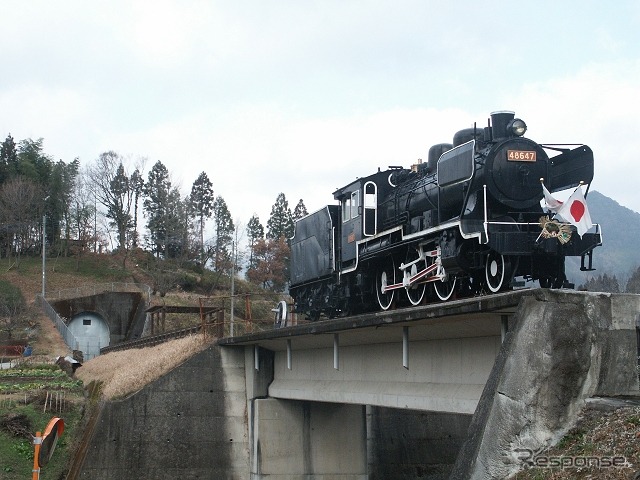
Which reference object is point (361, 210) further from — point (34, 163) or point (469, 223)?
point (34, 163)

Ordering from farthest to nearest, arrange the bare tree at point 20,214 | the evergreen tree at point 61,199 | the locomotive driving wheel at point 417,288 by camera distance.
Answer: the evergreen tree at point 61,199, the bare tree at point 20,214, the locomotive driving wheel at point 417,288

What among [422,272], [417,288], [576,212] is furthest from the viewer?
[417,288]

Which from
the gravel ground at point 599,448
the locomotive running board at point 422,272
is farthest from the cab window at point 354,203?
the gravel ground at point 599,448

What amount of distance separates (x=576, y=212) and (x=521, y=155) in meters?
1.75

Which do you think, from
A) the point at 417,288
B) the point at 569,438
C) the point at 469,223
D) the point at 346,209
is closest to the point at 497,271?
the point at 469,223

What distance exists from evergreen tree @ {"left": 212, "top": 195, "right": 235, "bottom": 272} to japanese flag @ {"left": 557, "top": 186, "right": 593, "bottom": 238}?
228 feet

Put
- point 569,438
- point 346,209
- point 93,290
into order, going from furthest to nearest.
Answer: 1. point 93,290
2. point 346,209
3. point 569,438

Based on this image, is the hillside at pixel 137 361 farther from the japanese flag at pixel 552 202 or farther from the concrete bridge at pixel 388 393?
the japanese flag at pixel 552 202

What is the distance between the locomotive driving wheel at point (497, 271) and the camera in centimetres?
1656

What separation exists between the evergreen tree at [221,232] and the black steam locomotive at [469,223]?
63045 millimetres

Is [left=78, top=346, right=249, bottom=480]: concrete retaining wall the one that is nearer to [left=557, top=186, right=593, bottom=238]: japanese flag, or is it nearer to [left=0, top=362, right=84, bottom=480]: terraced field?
[left=0, top=362, right=84, bottom=480]: terraced field

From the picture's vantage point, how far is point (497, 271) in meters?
16.8

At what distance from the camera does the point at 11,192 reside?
7900 cm

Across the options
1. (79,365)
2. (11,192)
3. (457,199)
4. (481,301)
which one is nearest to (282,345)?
(457,199)
